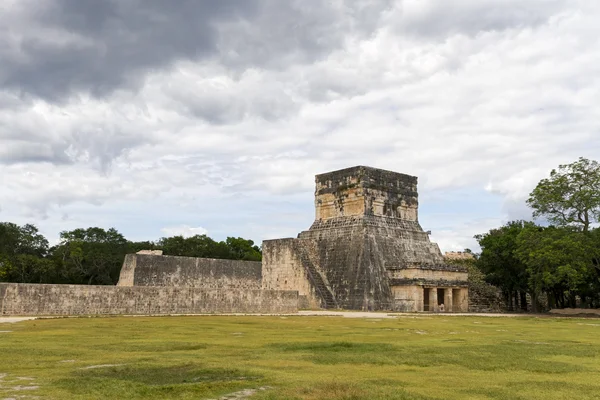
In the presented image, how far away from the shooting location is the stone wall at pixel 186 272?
31734 mm

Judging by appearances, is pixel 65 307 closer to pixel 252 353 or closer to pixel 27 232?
pixel 252 353

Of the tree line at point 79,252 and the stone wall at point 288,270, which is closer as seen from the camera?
the stone wall at point 288,270

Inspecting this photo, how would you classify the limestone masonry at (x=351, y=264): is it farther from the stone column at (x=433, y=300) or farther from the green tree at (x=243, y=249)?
the green tree at (x=243, y=249)

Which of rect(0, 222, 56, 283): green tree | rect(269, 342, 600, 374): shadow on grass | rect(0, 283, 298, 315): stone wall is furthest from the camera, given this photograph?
rect(0, 222, 56, 283): green tree

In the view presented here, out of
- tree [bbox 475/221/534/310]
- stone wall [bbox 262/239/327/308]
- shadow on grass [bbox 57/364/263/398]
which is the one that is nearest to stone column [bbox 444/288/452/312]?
tree [bbox 475/221/534/310]

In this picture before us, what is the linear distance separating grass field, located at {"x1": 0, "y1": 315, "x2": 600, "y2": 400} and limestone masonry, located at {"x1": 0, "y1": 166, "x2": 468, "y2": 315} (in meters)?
11.5

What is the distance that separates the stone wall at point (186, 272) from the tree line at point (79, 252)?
42.7 feet

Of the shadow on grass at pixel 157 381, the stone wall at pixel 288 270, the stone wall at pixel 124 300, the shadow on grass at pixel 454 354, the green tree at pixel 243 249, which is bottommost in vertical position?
the shadow on grass at pixel 157 381

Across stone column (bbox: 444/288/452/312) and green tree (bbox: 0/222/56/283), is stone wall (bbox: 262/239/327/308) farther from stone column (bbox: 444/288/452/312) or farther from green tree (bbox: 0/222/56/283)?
green tree (bbox: 0/222/56/283)

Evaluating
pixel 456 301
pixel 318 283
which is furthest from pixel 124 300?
pixel 456 301

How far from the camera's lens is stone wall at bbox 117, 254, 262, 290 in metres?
31.7

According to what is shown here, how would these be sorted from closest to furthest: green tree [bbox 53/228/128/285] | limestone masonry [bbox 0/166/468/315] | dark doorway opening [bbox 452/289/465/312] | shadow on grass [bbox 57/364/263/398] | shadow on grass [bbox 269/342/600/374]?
shadow on grass [bbox 57/364/263/398] → shadow on grass [bbox 269/342/600/374] → limestone masonry [bbox 0/166/468/315] → dark doorway opening [bbox 452/289/465/312] → green tree [bbox 53/228/128/285]

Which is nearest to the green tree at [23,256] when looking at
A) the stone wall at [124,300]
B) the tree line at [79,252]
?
the tree line at [79,252]

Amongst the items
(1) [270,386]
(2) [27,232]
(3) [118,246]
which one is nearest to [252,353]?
(1) [270,386]
